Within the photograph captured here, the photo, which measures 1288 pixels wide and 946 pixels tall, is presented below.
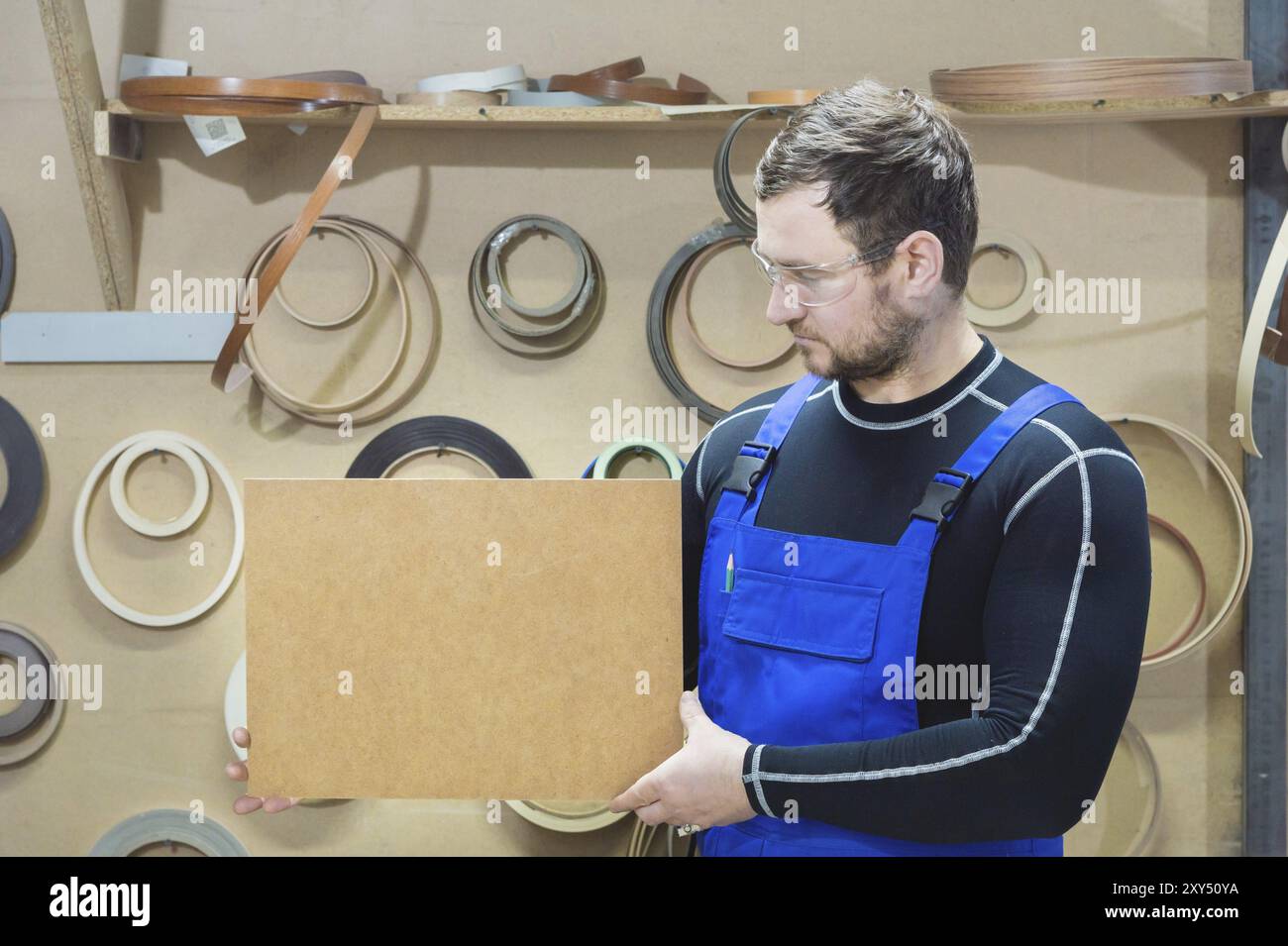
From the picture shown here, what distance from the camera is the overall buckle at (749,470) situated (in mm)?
1536

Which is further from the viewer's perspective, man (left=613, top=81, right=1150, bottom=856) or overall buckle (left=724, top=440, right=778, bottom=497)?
overall buckle (left=724, top=440, right=778, bottom=497)

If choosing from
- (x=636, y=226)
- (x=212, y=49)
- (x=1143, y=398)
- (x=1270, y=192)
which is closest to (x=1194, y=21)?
(x=1270, y=192)

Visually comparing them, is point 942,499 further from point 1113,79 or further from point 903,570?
point 1113,79

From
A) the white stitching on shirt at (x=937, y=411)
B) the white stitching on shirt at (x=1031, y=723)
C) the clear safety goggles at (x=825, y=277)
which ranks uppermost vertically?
the clear safety goggles at (x=825, y=277)

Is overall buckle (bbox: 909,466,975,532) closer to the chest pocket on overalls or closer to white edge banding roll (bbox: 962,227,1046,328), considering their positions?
the chest pocket on overalls

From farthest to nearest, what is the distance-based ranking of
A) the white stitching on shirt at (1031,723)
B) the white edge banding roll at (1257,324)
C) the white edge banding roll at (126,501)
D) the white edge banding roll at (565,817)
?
the white edge banding roll at (126,501) → the white edge banding roll at (565,817) → the white edge banding roll at (1257,324) → the white stitching on shirt at (1031,723)

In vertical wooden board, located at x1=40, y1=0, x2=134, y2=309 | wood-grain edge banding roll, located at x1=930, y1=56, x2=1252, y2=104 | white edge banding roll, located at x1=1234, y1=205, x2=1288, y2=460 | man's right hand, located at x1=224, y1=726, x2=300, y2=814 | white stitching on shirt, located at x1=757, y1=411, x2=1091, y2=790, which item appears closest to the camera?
white stitching on shirt, located at x1=757, y1=411, x2=1091, y2=790

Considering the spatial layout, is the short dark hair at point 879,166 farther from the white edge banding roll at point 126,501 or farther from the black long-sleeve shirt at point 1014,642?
the white edge banding roll at point 126,501

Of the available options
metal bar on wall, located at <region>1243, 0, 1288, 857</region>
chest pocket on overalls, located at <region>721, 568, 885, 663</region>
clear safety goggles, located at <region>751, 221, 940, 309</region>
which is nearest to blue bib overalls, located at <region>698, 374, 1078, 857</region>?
chest pocket on overalls, located at <region>721, 568, 885, 663</region>

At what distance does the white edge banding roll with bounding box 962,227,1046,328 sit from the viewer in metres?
2.68

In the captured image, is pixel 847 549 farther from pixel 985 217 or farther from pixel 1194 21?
pixel 1194 21

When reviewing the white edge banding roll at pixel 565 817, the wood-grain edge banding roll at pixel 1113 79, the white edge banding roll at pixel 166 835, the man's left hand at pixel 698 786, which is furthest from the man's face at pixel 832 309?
the white edge banding roll at pixel 166 835

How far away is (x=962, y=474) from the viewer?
52.9 inches

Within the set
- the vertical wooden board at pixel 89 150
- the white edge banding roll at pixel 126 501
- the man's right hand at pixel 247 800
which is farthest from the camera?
the white edge banding roll at pixel 126 501
